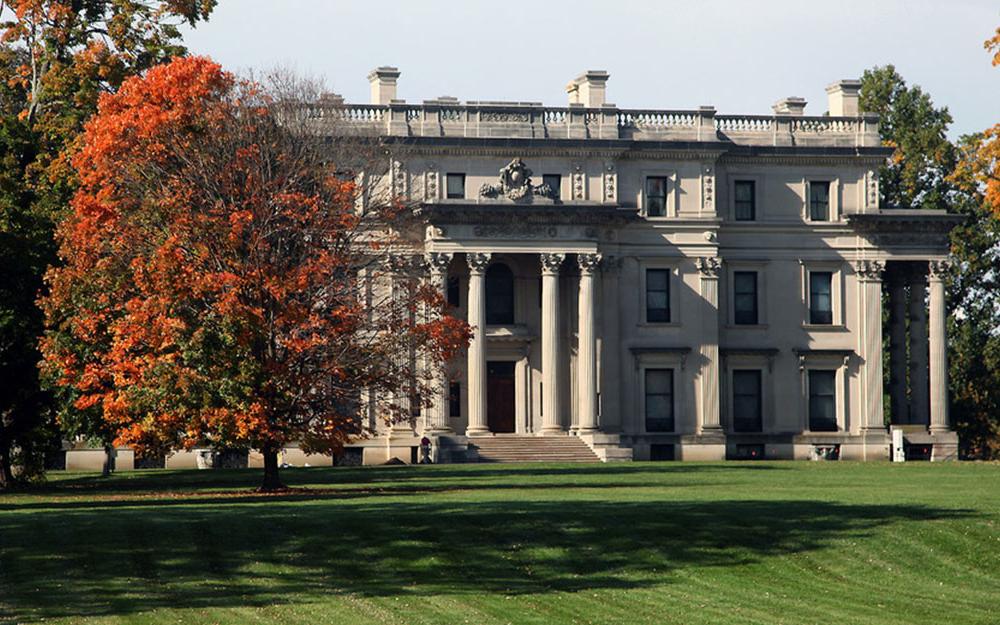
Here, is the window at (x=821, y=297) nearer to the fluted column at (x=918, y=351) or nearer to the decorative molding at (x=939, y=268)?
the fluted column at (x=918, y=351)

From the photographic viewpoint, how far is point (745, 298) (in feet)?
289

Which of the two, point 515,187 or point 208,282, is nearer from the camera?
point 208,282

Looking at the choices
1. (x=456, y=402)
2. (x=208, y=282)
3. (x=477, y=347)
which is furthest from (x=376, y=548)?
(x=456, y=402)

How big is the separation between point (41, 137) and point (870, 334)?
4482 centimetres

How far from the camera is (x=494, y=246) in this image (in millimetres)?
82188

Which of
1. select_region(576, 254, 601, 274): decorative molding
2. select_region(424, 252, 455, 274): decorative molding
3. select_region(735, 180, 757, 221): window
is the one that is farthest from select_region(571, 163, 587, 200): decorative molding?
select_region(735, 180, 757, 221): window

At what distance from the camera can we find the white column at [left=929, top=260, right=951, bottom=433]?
286ft

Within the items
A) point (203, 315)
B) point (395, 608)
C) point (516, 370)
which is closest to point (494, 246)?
point (516, 370)

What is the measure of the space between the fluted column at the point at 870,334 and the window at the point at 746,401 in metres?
5.14

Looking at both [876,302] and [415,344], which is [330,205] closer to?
[415,344]

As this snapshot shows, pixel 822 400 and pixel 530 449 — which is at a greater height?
pixel 822 400

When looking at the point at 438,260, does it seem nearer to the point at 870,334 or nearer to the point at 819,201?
the point at 819,201

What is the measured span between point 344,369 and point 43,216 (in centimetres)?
1175

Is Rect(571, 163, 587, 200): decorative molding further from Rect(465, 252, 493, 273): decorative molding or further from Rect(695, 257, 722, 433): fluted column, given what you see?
Rect(695, 257, 722, 433): fluted column
